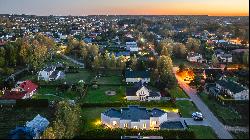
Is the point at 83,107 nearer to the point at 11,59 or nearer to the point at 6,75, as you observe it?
the point at 6,75

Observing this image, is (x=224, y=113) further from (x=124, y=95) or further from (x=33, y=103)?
(x=33, y=103)

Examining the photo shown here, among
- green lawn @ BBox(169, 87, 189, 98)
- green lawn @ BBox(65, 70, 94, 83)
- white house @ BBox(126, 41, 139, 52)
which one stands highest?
green lawn @ BBox(169, 87, 189, 98)

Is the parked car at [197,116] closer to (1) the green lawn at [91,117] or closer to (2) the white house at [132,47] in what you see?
(1) the green lawn at [91,117]

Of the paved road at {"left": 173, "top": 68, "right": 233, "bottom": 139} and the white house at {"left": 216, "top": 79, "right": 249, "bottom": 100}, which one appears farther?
the white house at {"left": 216, "top": 79, "right": 249, "bottom": 100}

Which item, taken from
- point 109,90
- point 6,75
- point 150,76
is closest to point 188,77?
point 150,76

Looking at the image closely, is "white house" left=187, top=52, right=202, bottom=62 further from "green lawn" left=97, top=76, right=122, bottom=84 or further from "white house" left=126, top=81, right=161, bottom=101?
"white house" left=126, top=81, right=161, bottom=101

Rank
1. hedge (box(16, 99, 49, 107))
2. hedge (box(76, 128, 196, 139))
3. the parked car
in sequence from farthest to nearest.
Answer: hedge (box(16, 99, 49, 107))
the parked car
hedge (box(76, 128, 196, 139))

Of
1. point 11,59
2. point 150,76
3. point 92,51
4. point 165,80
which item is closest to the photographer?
point 165,80

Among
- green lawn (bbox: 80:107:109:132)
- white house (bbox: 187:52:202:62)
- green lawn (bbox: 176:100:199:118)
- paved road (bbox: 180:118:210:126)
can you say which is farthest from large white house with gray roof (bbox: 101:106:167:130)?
white house (bbox: 187:52:202:62)
